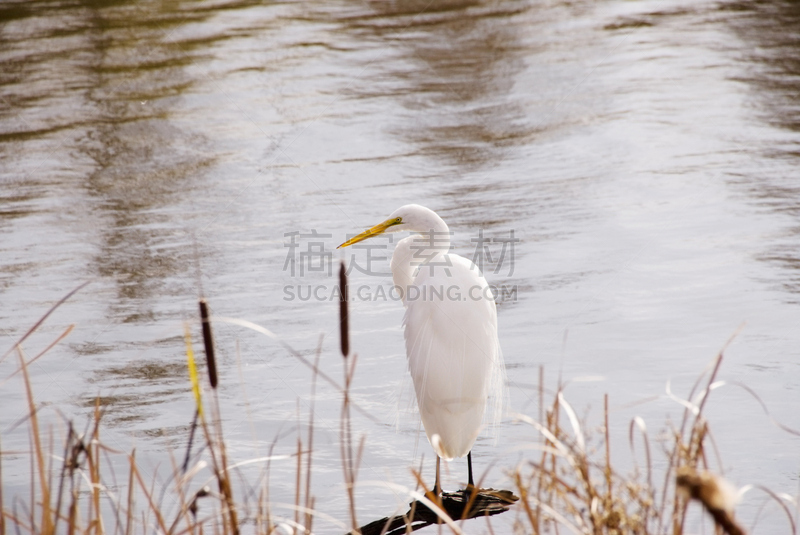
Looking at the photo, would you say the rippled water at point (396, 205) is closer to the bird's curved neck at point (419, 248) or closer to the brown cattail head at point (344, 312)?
the bird's curved neck at point (419, 248)

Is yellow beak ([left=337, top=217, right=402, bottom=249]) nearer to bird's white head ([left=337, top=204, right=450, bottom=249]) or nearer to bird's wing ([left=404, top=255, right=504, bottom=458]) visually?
bird's white head ([left=337, top=204, right=450, bottom=249])

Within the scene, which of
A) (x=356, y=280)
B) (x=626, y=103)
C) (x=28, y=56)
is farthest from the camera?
(x=28, y=56)

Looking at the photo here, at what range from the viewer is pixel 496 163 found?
7.72 m

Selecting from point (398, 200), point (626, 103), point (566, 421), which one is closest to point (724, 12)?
point (626, 103)

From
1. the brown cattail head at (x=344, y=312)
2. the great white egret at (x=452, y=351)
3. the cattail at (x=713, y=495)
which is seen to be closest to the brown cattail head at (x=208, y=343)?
the brown cattail head at (x=344, y=312)

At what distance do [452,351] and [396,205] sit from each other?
3270mm

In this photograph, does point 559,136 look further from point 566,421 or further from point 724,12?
point 724,12

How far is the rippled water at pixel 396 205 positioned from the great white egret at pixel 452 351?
224mm

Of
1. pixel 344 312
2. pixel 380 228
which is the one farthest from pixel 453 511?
pixel 344 312

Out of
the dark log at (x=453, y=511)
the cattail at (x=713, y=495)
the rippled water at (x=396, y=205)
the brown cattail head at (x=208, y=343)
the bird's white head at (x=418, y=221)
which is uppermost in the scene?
the cattail at (x=713, y=495)

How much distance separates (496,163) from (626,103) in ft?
7.06

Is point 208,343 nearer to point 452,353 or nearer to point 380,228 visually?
point 452,353

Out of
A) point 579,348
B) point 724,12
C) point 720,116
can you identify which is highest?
point 724,12

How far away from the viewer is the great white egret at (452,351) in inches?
140
